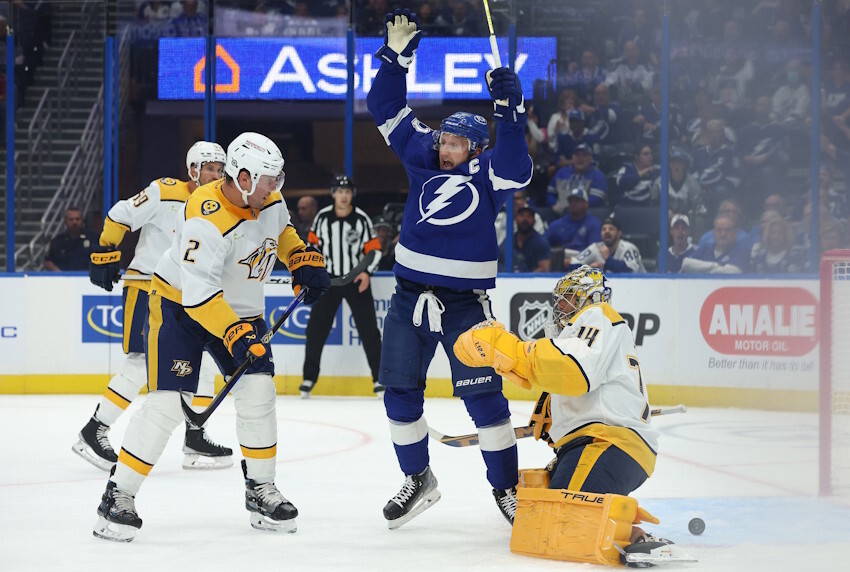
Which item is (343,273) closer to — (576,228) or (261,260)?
(576,228)

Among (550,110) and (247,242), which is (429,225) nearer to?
(247,242)

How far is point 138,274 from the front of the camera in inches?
193

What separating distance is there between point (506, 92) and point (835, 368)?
188 cm

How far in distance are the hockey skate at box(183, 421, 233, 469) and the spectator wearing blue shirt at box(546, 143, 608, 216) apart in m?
3.98

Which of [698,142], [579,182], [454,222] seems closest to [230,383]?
[454,222]

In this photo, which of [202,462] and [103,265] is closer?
[103,265]

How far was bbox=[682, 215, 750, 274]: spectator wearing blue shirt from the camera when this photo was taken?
7.34 metres

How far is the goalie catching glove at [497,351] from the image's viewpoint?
10.2 ft

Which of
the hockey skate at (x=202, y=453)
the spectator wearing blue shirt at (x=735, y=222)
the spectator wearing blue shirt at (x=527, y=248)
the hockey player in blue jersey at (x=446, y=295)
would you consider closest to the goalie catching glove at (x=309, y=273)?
the hockey player in blue jersey at (x=446, y=295)

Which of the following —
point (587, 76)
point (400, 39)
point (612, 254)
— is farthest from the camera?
point (587, 76)

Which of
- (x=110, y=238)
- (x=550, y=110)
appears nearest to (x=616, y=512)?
(x=110, y=238)

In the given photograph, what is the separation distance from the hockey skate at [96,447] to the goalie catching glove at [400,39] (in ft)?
6.67

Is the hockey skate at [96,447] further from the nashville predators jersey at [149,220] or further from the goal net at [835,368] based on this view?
the goal net at [835,368]

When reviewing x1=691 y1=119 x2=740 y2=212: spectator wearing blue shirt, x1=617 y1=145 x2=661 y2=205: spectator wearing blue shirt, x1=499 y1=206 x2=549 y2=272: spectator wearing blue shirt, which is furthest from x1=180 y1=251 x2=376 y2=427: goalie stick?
x1=691 y1=119 x2=740 y2=212: spectator wearing blue shirt
